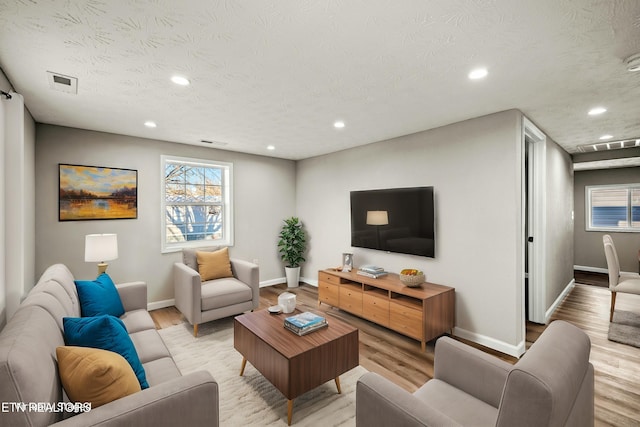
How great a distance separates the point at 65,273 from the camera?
238 cm

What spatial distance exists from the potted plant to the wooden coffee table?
2.76 m

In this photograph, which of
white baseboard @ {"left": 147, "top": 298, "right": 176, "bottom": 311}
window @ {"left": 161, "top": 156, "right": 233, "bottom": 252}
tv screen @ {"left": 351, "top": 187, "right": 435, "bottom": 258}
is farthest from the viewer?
window @ {"left": 161, "top": 156, "right": 233, "bottom": 252}

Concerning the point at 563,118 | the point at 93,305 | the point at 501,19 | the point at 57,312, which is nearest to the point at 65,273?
the point at 93,305

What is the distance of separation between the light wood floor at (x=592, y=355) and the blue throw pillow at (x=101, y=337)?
74.9 inches

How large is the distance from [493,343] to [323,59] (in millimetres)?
3112

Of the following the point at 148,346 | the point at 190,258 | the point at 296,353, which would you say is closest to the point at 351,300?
the point at 296,353

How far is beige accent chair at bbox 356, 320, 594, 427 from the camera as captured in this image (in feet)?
2.94

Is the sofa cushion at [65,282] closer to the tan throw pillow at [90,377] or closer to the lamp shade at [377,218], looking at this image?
the tan throw pillow at [90,377]

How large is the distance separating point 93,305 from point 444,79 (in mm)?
3241

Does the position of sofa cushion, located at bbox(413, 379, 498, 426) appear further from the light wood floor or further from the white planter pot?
the white planter pot

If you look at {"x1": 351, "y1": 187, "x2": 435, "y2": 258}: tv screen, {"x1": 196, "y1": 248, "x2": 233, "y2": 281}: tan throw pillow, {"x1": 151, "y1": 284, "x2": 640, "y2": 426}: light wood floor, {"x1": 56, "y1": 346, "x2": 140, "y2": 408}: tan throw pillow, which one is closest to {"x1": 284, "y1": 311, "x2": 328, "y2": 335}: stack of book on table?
{"x1": 151, "y1": 284, "x2": 640, "y2": 426}: light wood floor

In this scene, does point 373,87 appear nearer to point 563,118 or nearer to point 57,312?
point 563,118

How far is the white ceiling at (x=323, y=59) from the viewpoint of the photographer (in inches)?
57.1

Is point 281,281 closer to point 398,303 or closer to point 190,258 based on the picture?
point 190,258
